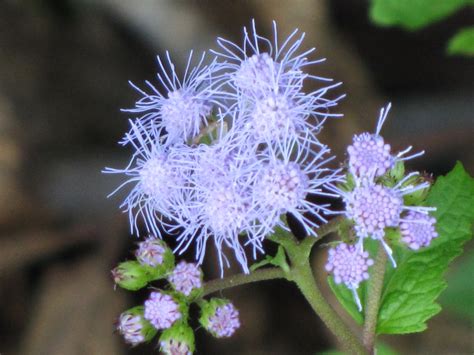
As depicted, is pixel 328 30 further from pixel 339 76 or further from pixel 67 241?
pixel 67 241

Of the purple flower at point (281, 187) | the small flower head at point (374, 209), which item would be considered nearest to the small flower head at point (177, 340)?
the purple flower at point (281, 187)

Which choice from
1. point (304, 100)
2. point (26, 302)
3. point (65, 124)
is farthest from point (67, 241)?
point (304, 100)

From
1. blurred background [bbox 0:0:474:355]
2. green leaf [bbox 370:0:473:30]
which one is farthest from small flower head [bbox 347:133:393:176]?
blurred background [bbox 0:0:474:355]

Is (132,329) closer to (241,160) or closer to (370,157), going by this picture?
(241,160)

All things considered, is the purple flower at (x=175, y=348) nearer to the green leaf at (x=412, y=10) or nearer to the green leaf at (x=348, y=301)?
the green leaf at (x=348, y=301)

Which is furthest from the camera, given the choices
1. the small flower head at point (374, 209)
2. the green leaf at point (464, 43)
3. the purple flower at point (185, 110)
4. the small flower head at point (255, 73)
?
the green leaf at point (464, 43)

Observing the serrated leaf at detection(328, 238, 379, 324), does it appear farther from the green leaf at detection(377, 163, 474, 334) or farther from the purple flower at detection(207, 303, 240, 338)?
the purple flower at detection(207, 303, 240, 338)
